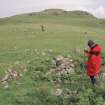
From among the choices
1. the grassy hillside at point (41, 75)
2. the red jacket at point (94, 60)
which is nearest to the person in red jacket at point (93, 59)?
the red jacket at point (94, 60)

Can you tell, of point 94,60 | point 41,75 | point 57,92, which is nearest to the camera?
point 94,60

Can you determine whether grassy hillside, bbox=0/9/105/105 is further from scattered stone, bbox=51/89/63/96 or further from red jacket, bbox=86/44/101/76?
red jacket, bbox=86/44/101/76

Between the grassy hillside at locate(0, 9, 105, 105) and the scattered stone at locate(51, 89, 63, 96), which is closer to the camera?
the grassy hillside at locate(0, 9, 105, 105)

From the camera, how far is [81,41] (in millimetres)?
30516

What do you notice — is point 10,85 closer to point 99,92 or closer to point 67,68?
point 67,68

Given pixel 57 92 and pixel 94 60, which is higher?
pixel 94 60

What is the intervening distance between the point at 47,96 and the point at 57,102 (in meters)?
0.82

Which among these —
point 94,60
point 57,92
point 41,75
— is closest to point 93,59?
point 94,60

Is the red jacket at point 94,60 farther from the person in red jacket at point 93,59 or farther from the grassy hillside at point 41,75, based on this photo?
the grassy hillside at point 41,75

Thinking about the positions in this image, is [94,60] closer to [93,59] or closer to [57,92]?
[93,59]

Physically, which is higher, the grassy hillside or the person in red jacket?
the person in red jacket

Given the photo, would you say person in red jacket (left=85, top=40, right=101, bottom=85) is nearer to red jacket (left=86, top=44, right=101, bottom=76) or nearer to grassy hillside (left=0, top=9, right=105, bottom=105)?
red jacket (left=86, top=44, right=101, bottom=76)

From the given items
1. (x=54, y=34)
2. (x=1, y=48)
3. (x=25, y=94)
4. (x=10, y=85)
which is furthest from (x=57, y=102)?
(x=54, y=34)

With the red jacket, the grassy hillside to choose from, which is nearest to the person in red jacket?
the red jacket
